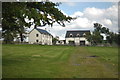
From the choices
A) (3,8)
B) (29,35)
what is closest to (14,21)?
(3,8)

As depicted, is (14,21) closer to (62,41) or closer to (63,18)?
(63,18)

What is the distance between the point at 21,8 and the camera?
45.7 ft

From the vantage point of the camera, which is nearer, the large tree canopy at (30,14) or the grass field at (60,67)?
the grass field at (60,67)

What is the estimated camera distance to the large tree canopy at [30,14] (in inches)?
544

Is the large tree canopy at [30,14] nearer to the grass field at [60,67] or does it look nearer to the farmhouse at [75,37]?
the grass field at [60,67]

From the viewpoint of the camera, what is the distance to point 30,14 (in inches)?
535

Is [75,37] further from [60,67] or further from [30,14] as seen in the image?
[30,14]

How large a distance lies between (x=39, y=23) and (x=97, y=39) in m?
77.3

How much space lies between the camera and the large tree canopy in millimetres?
13812

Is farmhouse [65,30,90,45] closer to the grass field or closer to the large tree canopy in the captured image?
the grass field

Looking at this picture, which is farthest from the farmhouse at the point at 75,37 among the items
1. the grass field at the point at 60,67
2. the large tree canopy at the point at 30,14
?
the large tree canopy at the point at 30,14

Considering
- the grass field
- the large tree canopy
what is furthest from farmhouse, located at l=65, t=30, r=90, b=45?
the large tree canopy

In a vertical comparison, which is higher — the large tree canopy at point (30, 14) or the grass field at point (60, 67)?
the large tree canopy at point (30, 14)

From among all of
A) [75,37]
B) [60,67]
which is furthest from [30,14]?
[75,37]
